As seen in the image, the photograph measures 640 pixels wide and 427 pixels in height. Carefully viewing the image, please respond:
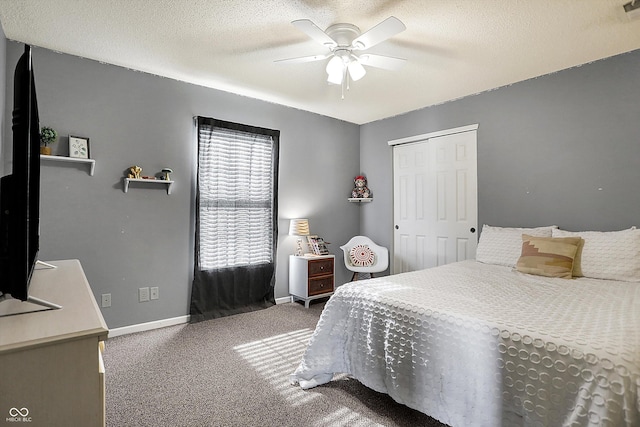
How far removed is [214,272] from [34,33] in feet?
7.90

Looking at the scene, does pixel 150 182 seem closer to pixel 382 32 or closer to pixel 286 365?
pixel 286 365

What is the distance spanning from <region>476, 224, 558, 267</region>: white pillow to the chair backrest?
138 cm

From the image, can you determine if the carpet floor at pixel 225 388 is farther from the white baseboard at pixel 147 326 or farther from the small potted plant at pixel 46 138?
the small potted plant at pixel 46 138

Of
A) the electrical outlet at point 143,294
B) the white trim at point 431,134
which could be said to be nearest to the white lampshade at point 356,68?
the white trim at point 431,134

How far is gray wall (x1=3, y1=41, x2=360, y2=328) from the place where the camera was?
105 inches

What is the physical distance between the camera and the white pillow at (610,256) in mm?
2293

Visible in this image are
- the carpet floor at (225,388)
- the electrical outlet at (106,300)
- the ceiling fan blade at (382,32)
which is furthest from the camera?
the electrical outlet at (106,300)

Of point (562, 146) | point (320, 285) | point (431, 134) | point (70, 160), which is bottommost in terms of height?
point (320, 285)

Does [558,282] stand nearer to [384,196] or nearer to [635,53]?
[635,53]

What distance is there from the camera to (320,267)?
157 inches

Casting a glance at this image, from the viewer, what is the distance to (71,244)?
8.93ft

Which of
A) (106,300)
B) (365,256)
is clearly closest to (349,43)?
(365,256)

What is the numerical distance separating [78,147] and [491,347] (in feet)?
10.5

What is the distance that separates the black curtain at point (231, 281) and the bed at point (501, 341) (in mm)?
1597
